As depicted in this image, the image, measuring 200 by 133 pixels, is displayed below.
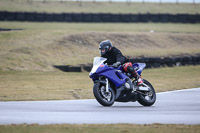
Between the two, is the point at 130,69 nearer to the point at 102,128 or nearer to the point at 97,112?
the point at 97,112

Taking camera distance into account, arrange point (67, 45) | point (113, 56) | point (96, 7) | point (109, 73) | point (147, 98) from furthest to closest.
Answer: point (96, 7) < point (67, 45) < point (147, 98) < point (113, 56) < point (109, 73)

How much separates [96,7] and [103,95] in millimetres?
42333

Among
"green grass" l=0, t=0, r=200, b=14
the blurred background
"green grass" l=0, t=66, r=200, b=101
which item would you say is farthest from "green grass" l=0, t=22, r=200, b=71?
"green grass" l=0, t=0, r=200, b=14

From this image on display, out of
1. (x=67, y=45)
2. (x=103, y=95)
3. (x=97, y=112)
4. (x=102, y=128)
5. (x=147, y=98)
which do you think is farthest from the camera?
(x=67, y=45)

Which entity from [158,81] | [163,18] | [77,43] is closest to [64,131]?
[158,81]

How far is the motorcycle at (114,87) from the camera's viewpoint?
11.2m

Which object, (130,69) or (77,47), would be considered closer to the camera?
(130,69)

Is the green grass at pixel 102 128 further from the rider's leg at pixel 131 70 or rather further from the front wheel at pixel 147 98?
the rider's leg at pixel 131 70

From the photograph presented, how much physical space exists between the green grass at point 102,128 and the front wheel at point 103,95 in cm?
259

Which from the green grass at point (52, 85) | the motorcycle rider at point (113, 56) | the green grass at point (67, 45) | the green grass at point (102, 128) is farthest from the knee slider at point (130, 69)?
the green grass at point (67, 45)

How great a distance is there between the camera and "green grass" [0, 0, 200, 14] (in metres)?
48.0

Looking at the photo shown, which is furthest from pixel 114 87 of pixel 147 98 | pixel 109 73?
pixel 147 98

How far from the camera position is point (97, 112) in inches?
407

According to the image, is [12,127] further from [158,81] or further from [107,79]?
[158,81]
